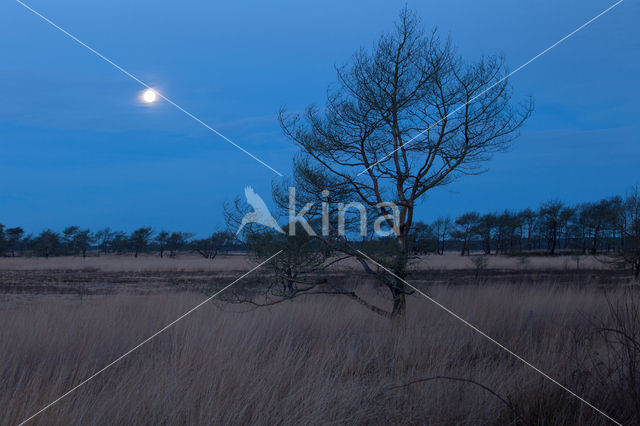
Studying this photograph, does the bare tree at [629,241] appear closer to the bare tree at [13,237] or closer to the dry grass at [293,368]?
the dry grass at [293,368]

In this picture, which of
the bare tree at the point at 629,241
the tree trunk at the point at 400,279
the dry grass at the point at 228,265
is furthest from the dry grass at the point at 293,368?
the dry grass at the point at 228,265

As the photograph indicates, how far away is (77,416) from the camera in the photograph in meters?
4.09

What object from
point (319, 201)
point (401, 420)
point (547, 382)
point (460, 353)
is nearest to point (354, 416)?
point (401, 420)

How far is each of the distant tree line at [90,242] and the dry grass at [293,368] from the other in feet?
192

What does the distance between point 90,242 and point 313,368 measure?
8111 cm

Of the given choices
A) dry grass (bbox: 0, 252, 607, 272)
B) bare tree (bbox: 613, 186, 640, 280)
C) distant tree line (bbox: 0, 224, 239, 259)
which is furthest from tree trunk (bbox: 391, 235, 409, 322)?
distant tree line (bbox: 0, 224, 239, 259)

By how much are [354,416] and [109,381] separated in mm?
2707

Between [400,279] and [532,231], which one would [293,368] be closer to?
[400,279]

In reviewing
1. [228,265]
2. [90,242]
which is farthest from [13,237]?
[228,265]

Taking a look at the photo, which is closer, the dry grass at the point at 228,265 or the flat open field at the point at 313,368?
the flat open field at the point at 313,368

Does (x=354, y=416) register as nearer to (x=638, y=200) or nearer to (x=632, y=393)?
(x=632, y=393)

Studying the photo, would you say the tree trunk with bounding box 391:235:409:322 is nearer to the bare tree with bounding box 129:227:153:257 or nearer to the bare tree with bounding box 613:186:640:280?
the bare tree with bounding box 613:186:640:280

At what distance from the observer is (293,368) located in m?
5.69

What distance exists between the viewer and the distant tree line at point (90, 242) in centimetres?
6891
